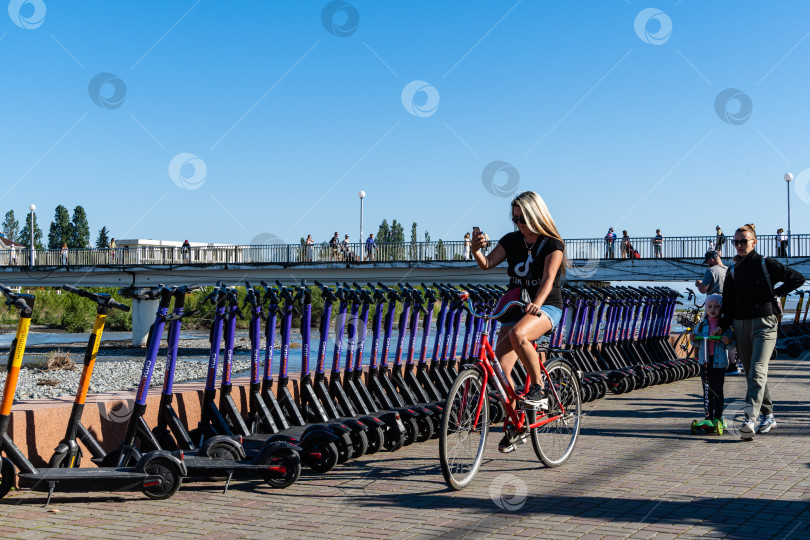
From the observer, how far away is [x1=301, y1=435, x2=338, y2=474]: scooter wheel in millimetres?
6043

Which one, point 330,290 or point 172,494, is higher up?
point 330,290

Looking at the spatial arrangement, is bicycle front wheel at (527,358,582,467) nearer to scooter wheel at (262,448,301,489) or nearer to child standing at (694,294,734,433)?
scooter wheel at (262,448,301,489)

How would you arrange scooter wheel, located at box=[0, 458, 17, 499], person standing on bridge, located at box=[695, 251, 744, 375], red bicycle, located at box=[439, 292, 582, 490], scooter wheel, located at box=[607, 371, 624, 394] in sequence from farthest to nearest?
scooter wheel, located at box=[607, 371, 624, 394] → person standing on bridge, located at box=[695, 251, 744, 375] → red bicycle, located at box=[439, 292, 582, 490] → scooter wheel, located at box=[0, 458, 17, 499]

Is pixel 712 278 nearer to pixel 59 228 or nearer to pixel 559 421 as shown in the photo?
pixel 559 421

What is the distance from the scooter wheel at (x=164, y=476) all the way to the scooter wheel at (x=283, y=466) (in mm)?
579

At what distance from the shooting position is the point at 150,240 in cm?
6812

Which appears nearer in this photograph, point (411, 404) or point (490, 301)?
point (411, 404)

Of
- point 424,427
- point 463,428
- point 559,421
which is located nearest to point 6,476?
point 463,428

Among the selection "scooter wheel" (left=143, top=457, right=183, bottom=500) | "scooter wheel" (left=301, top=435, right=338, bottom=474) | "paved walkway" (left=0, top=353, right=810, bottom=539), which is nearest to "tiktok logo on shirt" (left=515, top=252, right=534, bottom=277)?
"paved walkway" (left=0, top=353, right=810, bottom=539)

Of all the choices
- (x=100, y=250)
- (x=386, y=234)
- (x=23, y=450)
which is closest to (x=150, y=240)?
(x=100, y=250)

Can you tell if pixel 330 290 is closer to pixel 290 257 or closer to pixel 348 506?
pixel 348 506

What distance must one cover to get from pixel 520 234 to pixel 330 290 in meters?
1.97

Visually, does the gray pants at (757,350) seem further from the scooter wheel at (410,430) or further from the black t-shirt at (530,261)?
the scooter wheel at (410,430)

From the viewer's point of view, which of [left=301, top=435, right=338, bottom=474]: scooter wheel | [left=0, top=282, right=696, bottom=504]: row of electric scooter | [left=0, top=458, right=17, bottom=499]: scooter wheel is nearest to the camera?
[left=0, top=458, right=17, bottom=499]: scooter wheel
